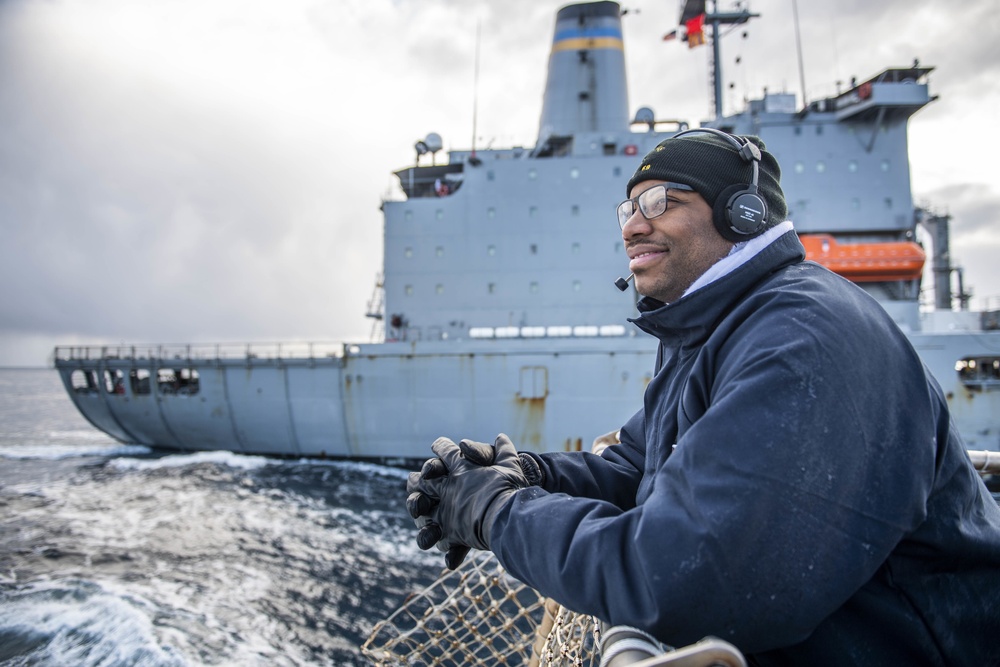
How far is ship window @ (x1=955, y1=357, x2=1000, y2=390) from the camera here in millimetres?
13125

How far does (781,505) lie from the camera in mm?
932

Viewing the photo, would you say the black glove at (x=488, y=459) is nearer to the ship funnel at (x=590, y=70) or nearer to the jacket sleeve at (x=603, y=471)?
the jacket sleeve at (x=603, y=471)

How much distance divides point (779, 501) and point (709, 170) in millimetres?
908

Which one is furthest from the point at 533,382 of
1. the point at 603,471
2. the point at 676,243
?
the point at 676,243

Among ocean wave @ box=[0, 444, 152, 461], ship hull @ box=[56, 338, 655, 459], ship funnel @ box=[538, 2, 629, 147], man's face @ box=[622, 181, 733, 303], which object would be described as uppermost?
ship funnel @ box=[538, 2, 629, 147]

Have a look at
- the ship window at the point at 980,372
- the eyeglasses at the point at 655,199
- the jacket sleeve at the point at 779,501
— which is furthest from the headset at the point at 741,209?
the ship window at the point at 980,372

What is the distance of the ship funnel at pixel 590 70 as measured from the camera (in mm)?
17922

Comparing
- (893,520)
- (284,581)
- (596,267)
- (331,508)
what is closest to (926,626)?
(893,520)

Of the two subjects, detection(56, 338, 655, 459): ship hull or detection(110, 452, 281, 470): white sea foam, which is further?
detection(110, 452, 281, 470): white sea foam

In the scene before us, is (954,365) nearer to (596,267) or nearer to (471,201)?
(596,267)

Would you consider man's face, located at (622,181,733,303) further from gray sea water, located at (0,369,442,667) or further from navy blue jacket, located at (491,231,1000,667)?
gray sea water, located at (0,369,442,667)

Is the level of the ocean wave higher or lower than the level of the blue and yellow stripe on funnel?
lower

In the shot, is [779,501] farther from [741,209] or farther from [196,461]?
[196,461]

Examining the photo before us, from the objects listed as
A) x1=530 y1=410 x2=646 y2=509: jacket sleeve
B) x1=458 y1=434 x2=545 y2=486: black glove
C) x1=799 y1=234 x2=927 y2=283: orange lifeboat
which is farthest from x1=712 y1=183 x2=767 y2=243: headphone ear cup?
x1=799 y1=234 x2=927 y2=283: orange lifeboat
